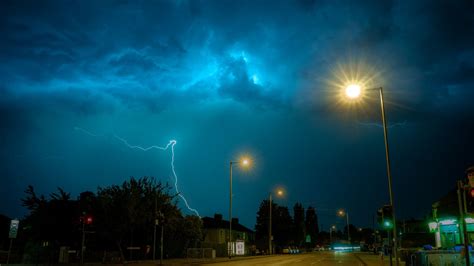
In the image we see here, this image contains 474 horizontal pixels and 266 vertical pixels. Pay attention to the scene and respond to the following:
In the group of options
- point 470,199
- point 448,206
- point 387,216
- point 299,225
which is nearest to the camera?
point 470,199

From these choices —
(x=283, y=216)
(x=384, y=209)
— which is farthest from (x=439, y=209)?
(x=283, y=216)

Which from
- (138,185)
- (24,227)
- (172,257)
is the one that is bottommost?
(172,257)

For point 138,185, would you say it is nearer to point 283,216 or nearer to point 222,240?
point 222,240

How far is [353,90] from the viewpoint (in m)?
19.4

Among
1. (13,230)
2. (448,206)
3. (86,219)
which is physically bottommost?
(13,230)

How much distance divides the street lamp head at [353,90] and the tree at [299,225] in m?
87.4

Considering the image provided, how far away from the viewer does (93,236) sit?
39.5 m

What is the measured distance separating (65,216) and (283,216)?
215ft

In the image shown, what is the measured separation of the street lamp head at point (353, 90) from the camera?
63.7ft

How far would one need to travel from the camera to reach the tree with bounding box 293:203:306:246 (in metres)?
105

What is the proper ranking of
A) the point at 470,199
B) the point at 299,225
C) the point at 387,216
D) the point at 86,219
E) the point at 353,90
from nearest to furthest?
the point at 470,199 → the point at 353,90 → the point at 387,216 → the point at 86,219 → the point at 299,225

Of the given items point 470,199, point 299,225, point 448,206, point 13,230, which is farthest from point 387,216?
point 299,225

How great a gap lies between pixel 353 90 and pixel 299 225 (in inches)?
3685

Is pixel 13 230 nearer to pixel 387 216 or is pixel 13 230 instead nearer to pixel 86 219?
pixel 86 219
